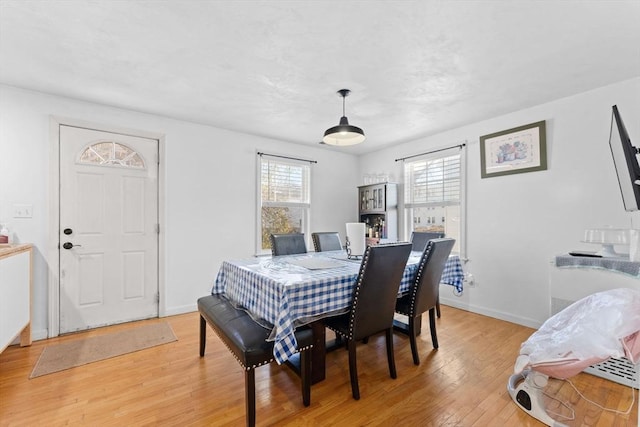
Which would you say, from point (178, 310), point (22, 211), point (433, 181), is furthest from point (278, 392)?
point (433, 181)

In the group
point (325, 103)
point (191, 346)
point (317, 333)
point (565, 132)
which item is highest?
point (325, 103)

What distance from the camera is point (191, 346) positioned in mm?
2598

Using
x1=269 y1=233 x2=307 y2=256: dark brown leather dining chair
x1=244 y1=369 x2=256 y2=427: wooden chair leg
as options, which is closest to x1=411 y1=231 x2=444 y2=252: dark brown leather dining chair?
x1=269 y1=233 x2=307 y2=256: dark brown leather dining chair

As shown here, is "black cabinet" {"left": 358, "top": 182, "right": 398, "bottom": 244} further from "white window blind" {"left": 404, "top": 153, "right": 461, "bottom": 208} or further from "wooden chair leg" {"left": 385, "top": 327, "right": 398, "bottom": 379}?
"wooden chair leg" {"left": 385, "top": 327, "right": 398, "bottom": 379}

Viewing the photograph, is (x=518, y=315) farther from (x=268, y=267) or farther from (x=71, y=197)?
(x=71, y=197)

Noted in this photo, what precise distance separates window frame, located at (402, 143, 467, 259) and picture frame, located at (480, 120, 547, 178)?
0.25 meters

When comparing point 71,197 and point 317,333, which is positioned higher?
point 71,197

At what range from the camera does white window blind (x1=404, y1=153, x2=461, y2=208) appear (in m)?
3.83

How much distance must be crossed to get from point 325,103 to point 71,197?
273 cm

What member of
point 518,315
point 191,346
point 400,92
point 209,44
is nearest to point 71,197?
point 191,346

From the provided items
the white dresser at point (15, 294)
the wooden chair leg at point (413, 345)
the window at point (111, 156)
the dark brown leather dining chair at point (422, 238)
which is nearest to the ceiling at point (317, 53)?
the window at point (111, 156)

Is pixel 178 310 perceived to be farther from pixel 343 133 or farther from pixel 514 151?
pixel 514 151

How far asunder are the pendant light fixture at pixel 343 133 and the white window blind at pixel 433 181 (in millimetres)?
1887

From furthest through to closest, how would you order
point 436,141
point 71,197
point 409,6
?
point 436,141
point 71,197
point 409,6
